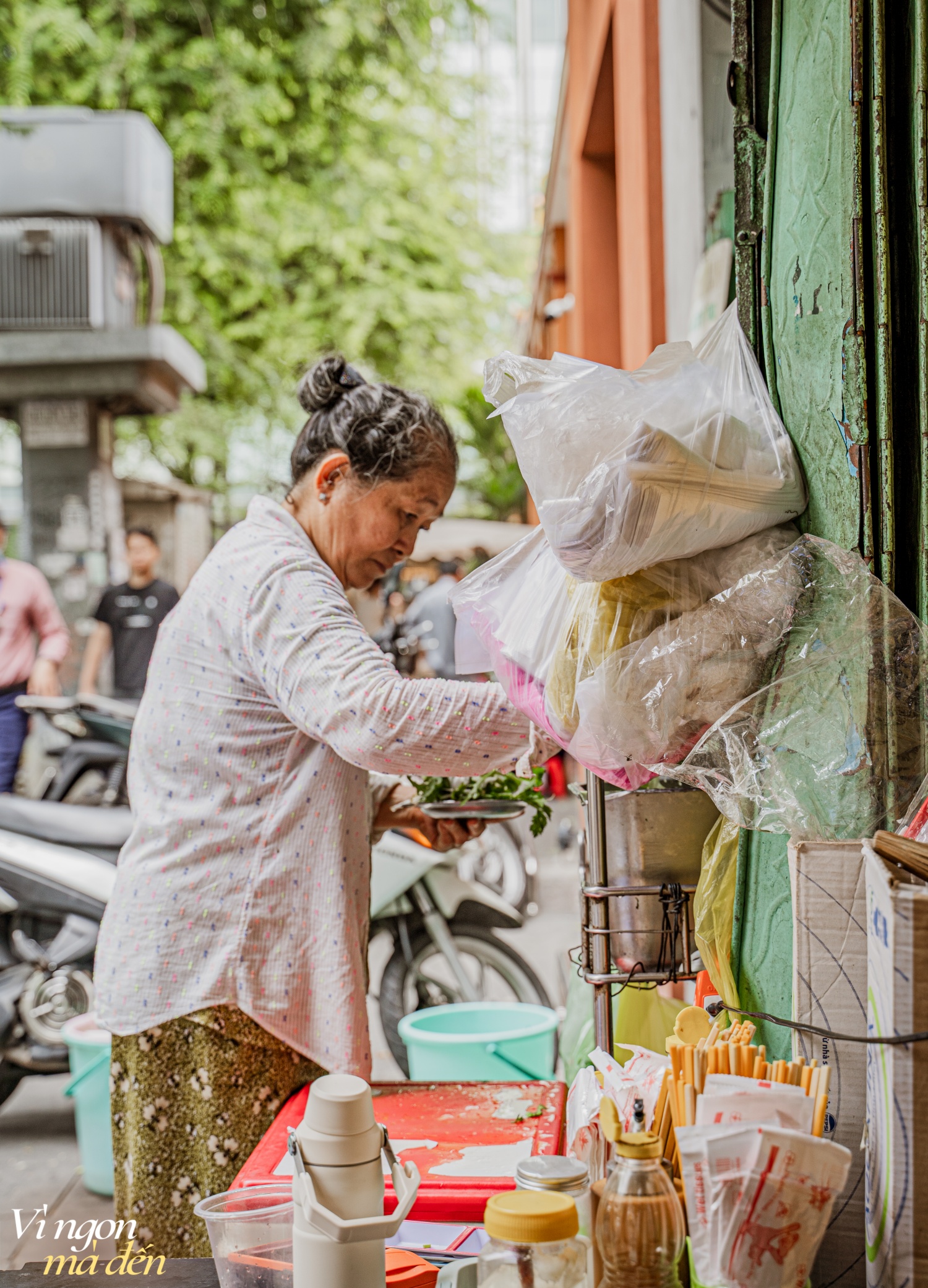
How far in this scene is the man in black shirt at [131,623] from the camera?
721 cm

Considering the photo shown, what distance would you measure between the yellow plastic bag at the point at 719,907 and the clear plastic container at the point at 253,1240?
57 centimetres

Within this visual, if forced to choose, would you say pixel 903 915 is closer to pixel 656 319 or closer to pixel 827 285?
pixel 827 285

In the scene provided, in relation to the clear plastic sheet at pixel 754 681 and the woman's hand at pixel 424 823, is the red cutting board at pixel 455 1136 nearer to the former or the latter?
the woman's hand at pixel 424 823

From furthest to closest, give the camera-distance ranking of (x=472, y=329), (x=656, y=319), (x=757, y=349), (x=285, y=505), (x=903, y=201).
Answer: (x=472, y=329) < (x=656, y=319) < (x=285, y=505) < (x=757, y=349) < (x=903, y=201)

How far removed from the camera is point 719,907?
1.40 metres

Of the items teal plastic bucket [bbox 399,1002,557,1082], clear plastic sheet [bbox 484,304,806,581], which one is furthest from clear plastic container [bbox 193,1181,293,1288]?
teal plastic bucket [bbox 399,1002,557,1082]

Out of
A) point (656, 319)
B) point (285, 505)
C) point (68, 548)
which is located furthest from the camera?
point (68, 548)

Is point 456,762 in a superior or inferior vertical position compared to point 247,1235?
superior

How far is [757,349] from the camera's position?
4.82 feet

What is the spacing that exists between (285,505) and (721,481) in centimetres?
90

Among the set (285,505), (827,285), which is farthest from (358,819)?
(827,285)

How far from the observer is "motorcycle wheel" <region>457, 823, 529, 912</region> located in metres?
6.12

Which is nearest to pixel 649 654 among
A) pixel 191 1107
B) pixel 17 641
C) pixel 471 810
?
pixel 471 810

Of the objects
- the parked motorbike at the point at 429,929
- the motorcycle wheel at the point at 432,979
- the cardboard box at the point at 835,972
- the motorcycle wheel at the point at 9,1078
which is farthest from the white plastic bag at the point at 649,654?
the motorcycle wheel at the point at 9,1078
